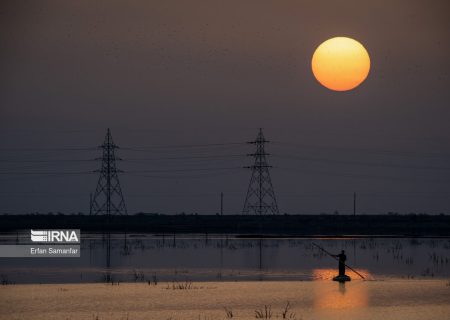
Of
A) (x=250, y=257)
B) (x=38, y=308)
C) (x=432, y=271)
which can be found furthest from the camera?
(x=250, y=257)

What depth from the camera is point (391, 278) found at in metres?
53.2

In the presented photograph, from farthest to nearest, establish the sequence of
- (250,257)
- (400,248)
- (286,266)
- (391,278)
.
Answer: (400,248)
(250,257)
(286,266)
(391,278)

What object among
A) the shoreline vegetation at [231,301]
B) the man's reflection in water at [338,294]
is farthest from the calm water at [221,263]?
the shoreline vegetation at [231,301]

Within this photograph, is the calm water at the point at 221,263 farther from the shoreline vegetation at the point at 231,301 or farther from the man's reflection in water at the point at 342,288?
the shoreline vegetation at the point at 231,301

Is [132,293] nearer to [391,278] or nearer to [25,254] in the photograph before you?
[391,278]

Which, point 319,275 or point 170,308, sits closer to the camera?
point 170,308

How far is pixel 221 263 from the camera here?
6556 cm

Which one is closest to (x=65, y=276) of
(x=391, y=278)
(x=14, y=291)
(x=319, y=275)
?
(x=14, y=291)

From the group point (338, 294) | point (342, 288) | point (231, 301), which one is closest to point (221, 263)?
point (342, 288)

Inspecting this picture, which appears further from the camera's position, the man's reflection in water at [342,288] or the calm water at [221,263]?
the calm water at [221,263]

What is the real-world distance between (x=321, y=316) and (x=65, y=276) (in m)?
22.1

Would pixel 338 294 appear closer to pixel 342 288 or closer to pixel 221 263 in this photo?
pixel 342 288

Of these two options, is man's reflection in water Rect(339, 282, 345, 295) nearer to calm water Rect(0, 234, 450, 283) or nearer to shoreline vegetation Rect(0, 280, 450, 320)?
shoreline vegetation Rect(0, 280, 450, 320)

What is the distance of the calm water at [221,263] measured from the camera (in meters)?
54.2
